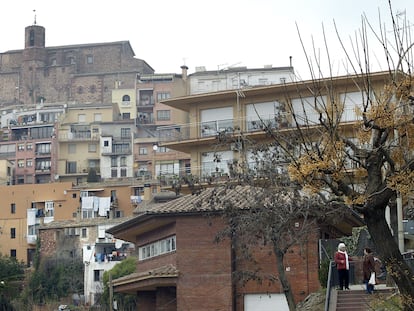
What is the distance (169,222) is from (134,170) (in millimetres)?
76608

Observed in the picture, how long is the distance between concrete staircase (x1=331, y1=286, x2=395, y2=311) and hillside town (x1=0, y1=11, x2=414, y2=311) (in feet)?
5.92

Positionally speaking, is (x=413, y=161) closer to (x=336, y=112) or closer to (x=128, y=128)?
(x=336, y=112)

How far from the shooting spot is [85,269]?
9019cm

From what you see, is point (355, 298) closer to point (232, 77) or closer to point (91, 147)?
point (232, 77)

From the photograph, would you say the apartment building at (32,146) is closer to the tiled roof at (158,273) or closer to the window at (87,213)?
the window at (87,213)

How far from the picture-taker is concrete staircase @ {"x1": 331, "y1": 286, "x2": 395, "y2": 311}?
2685cm

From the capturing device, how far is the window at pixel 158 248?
128 feet

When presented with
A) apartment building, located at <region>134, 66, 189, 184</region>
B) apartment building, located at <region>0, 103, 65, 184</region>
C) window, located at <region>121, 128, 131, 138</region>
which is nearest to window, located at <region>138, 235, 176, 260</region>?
apartment building, located at <region>134, 66, 189, 184</region>

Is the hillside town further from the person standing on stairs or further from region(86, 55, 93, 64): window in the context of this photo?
the person standing on stairs

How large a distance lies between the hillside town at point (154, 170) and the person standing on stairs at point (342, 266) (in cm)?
211

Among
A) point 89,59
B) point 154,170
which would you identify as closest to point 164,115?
point 154,170

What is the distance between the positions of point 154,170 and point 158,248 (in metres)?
68.9

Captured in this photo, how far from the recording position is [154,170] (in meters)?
109

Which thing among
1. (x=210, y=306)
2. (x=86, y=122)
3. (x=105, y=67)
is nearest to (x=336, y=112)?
(x=210, y=306)
